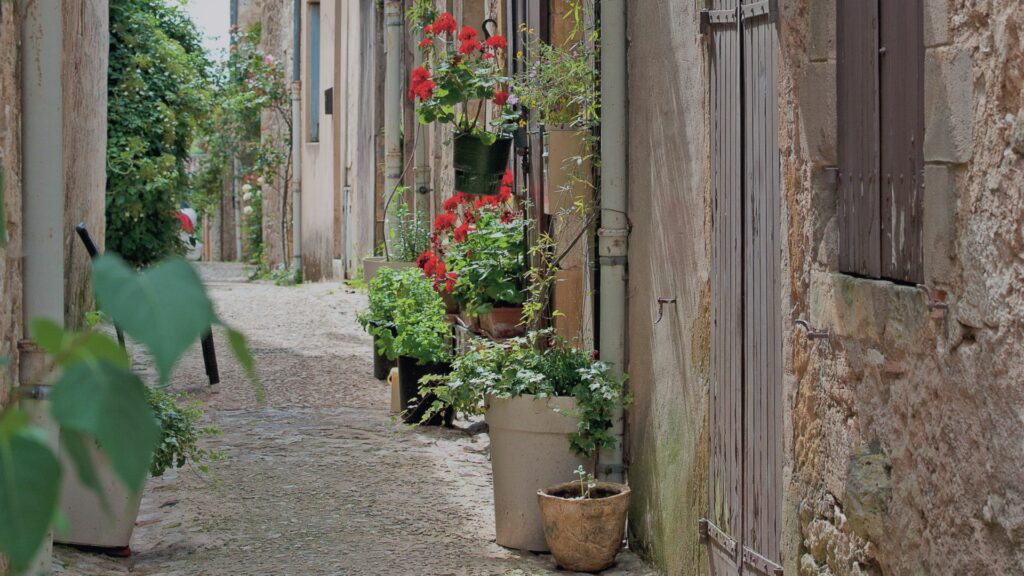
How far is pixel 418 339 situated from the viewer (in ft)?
20.8

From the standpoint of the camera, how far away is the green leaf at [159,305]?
0.62 metres

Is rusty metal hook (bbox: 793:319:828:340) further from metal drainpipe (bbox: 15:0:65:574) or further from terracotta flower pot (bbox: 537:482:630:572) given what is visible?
metal drainpipe (bbox: 15:0:65:574)

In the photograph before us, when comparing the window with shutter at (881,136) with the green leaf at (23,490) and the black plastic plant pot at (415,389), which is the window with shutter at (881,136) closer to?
the green leaf at (23,490)

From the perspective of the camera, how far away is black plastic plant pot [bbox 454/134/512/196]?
646cm

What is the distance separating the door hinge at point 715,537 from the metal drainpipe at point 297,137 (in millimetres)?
13048

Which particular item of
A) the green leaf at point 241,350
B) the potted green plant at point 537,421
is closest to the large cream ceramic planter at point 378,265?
the potted green plant at point 537,421

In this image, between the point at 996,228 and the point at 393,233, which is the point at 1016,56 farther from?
the point at 393,233

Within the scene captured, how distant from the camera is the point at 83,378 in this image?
631 millimetres

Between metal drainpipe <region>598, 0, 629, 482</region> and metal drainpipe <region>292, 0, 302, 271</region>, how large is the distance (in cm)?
1220

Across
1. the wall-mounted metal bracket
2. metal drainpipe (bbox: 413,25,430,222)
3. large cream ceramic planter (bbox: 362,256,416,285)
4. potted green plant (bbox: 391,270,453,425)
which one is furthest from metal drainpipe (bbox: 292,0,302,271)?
the wall-mounted metal bracket

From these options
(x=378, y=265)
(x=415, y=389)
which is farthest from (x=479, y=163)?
(x=378, y=265)

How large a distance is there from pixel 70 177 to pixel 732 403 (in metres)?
4.25

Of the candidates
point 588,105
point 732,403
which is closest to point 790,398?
point 732,403

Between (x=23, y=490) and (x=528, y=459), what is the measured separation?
13.0 ft
